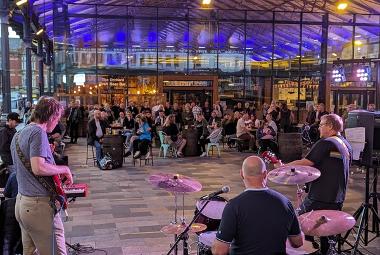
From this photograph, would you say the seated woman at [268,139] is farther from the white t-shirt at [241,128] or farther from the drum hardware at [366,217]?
the drum hardware at [366,217]

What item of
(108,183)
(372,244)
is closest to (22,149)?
(372,244)

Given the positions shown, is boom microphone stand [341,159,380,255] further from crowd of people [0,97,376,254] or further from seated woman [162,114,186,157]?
seated woman [162,114,186,157]

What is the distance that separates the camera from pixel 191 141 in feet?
45.9

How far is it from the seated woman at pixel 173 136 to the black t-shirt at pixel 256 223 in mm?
11015

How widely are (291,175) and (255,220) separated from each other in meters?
1.49

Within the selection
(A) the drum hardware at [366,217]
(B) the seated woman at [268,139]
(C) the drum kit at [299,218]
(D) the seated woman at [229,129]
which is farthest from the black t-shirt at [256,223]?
(D) the seated woman at [229,129]

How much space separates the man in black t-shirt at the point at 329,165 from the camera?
455 cm

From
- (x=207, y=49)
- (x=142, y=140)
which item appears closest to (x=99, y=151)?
(x=142, y=140)

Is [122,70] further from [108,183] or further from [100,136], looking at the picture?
[108,183]

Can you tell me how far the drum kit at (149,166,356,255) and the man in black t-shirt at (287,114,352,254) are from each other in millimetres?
265

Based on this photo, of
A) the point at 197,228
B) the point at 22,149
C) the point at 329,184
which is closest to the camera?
the point at 22,149

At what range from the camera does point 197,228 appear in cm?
417

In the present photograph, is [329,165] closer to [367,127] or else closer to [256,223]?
[367,127]

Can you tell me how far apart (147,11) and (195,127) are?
9.18 m
